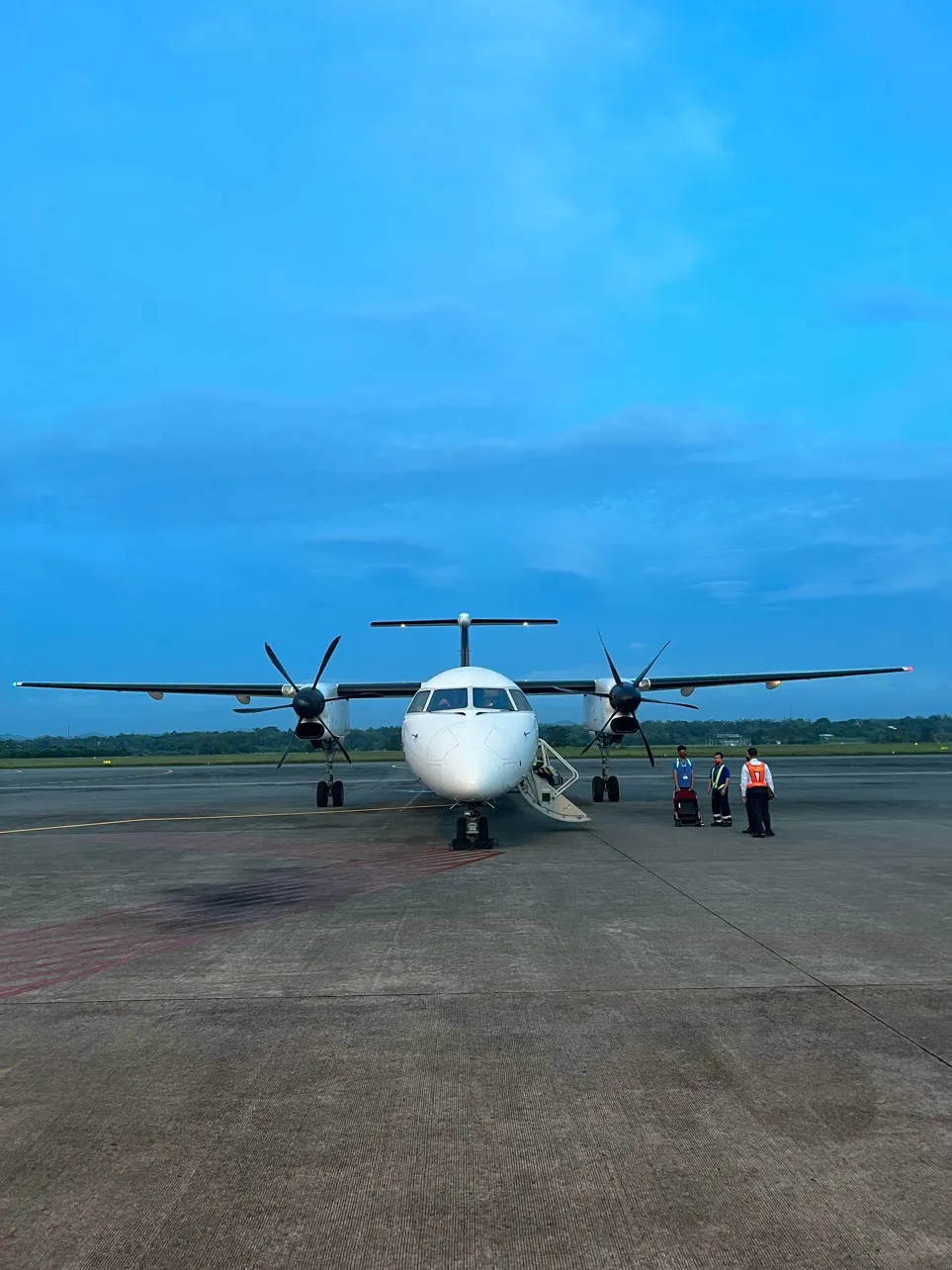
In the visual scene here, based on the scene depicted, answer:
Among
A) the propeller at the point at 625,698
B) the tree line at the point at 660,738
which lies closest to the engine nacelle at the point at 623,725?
the propeller at the point at 625,698

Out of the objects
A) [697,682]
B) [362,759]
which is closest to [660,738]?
[362,759]

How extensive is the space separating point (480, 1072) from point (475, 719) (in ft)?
28.9

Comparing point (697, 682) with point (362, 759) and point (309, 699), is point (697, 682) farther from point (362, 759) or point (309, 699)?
point (362, 759)

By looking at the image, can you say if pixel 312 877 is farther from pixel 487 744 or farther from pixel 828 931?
pixel 828 931

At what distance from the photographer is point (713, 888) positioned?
33.2 feet

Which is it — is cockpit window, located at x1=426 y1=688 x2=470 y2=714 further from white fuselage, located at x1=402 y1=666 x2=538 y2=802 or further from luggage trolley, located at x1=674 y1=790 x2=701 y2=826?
luggage trolley, located at x1=674 y1=790 x2=701 y2=826

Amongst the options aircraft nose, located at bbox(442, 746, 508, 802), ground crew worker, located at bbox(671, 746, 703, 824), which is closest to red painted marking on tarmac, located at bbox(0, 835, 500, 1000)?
aircraft nose, located at bbox(442, 746, 508, 802)

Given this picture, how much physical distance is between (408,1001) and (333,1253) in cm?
290

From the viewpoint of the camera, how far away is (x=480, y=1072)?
4.73 meters

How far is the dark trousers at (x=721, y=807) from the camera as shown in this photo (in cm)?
1723

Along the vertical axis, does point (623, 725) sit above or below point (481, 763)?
above

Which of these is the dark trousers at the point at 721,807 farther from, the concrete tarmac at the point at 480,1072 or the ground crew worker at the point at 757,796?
the concrete tarmac at the point at 480,1072

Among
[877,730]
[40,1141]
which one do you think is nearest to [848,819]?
[40,1141]

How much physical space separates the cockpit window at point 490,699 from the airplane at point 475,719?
2 centimetres
